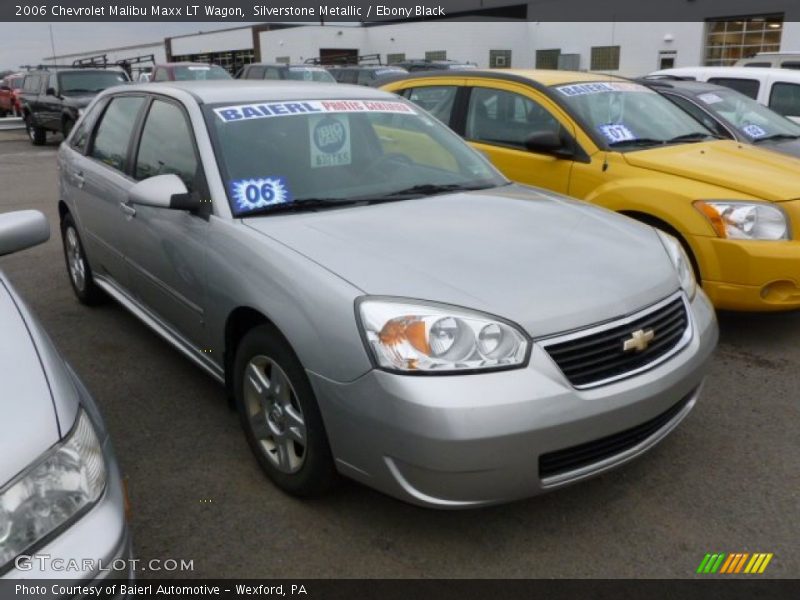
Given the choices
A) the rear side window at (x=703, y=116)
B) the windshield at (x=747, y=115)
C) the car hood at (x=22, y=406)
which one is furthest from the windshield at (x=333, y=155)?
the windshield at (x=747, y=115)

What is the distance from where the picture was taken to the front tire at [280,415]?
255cm

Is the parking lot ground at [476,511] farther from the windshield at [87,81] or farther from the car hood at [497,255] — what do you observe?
the windshield at [87,81]

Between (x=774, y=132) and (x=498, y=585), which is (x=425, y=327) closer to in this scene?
(x=498, y=585)

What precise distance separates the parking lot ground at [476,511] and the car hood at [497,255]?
808mm

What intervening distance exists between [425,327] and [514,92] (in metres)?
3.55

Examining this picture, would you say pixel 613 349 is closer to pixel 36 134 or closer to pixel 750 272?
pixel 750 272

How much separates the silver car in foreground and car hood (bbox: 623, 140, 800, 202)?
12.3ft

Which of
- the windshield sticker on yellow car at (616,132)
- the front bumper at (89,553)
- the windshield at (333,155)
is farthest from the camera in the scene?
the windshield sticker on yellow car at (616,132)

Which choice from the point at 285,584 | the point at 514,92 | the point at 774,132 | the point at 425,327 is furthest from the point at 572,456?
the point at 774,132

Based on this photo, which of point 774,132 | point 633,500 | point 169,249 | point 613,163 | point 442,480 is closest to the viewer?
point 442,480

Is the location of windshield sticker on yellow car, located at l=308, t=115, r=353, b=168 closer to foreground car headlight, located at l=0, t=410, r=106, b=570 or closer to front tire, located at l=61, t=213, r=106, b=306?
foreground car headlight, located at l=0, t=410, r=106, b=570

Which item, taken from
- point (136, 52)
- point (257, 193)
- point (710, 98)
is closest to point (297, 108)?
point (257, 193)

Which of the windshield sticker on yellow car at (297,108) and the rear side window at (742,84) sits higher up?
the windshield sticker on yellow car at (297,108)

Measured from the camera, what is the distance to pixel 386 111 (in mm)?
3854
